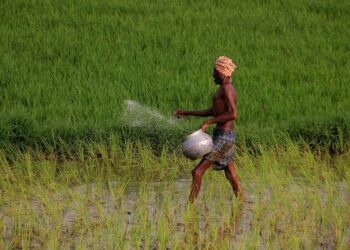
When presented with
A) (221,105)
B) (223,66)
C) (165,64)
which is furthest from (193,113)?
(165,64)

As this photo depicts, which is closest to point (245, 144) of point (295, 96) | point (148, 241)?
point (295, 96)

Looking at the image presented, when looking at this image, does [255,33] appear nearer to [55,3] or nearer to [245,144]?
[55,3]

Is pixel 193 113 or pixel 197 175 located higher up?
pixel 193 113

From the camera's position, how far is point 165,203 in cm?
615

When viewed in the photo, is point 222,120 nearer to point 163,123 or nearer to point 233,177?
point 233,177

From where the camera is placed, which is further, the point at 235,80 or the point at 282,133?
the point at 235,80

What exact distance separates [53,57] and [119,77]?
130 centimetres

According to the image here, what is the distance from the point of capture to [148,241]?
5.19 meters

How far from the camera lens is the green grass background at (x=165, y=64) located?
811 centimetres

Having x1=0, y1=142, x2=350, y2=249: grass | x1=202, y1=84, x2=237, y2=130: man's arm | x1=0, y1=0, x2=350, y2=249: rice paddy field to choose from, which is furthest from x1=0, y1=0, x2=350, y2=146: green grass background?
x1=202, y1=84, x2=237, y2=130: man's arm

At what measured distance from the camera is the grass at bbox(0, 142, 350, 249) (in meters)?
5.38

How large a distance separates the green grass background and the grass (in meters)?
0.39

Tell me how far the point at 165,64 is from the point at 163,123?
8.80ft

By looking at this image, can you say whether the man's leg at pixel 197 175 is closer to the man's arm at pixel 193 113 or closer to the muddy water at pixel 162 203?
the muddy water at pixel 162 203
